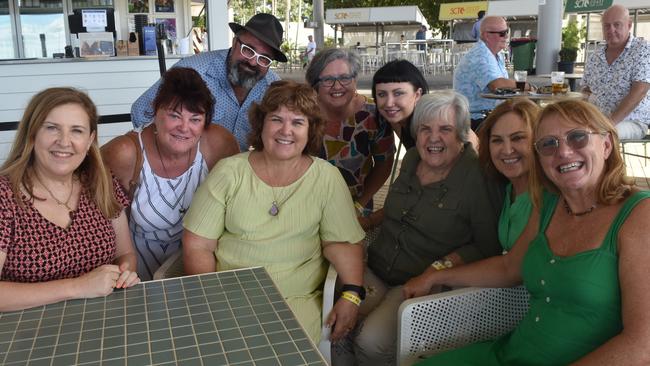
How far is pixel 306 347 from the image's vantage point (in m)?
1.37

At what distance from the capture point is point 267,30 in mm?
3268

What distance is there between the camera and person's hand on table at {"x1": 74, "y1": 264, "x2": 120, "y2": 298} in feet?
5.48

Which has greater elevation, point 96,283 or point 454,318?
point 96,283

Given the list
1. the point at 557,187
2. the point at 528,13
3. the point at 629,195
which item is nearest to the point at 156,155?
the point at 557,187

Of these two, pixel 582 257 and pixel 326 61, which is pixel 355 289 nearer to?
pixel 582 257

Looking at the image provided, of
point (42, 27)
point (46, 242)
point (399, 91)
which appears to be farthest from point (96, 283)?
point (42, 27)

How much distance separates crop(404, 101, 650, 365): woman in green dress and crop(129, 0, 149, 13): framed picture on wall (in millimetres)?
8089

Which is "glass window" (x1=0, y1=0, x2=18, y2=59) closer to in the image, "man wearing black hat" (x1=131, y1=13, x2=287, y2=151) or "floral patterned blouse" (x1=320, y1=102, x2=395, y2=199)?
"man wearing black hat" (x1=131, y1=13, x2=287, y2=151)

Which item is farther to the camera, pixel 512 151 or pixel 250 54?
pixel 250 54

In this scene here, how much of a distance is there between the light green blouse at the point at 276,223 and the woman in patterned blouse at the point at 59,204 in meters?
0.34

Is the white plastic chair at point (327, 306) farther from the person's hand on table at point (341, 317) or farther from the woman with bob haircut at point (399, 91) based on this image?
the woman with bob haircut at point (399, 91)

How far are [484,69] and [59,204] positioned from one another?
4.09 meters

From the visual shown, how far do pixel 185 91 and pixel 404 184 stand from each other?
96 centimetres

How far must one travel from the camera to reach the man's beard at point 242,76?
3266 mm
